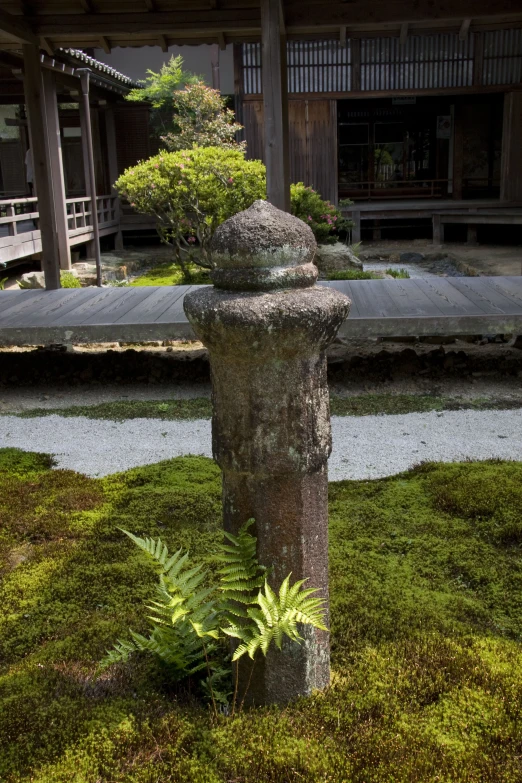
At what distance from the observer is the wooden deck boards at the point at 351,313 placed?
600 cm

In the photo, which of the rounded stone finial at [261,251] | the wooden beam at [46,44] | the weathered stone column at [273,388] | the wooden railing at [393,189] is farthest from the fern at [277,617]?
the wooden railing at [393,189]

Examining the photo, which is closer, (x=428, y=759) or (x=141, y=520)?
(x=428, y=759)

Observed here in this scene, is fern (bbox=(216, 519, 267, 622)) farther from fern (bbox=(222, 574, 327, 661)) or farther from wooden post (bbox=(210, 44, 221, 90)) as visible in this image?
wooden post (bbox=(210, 44, 221, 90))

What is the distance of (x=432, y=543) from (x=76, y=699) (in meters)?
1.80

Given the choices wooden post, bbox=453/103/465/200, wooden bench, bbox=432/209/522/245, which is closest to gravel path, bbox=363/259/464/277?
wooden bench, bbox=432/209/522/245

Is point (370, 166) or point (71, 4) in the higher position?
point (71, 4)

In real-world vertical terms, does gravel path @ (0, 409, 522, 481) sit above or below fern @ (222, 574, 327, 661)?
below

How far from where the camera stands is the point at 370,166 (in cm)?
1798

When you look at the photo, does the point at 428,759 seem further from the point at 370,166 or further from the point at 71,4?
the point at 370,166

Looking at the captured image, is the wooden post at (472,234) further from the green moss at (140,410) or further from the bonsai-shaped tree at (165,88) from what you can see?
the green moss at (140,410)

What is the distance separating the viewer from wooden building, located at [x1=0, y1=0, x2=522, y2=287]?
682 cm

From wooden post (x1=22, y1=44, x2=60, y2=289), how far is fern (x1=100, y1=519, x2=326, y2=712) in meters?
6.42

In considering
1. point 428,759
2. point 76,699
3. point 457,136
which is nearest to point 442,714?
point 428,759

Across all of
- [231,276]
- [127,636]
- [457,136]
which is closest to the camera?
[231,276]
